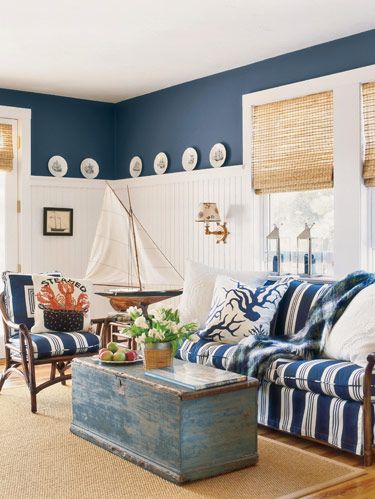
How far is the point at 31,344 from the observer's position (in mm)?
4797

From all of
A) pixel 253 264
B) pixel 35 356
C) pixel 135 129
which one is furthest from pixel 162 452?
pixel 135 129

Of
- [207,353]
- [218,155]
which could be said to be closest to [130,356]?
[207,353]

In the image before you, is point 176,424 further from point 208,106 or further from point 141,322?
point 208,106

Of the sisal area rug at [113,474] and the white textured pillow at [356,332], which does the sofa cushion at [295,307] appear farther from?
the sisal area rug at [113,474]

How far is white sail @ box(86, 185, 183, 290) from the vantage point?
600cm

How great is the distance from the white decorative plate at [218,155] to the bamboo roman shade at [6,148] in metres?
2.00

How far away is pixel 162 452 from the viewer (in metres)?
3.51

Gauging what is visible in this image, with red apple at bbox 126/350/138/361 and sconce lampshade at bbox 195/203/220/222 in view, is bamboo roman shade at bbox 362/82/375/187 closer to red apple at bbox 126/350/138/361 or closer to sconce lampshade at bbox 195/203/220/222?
sconce lampshade at bbox 195/203/220/222

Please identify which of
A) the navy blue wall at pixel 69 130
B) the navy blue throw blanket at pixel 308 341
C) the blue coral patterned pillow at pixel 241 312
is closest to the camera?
the navy blue throw blanket at pixel 308 341

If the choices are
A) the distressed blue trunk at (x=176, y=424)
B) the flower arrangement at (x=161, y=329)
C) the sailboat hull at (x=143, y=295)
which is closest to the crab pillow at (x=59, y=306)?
the sailboat hull at (x=143, y=295)

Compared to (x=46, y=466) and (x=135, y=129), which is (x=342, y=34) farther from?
(x=46, y=466)

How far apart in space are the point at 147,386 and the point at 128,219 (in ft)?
8.45

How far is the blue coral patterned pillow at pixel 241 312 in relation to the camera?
4.75m

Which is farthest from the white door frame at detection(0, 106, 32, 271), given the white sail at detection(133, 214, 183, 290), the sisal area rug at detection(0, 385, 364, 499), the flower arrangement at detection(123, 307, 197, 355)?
the flower arrangement at detection(123, 307, 197, 355)
